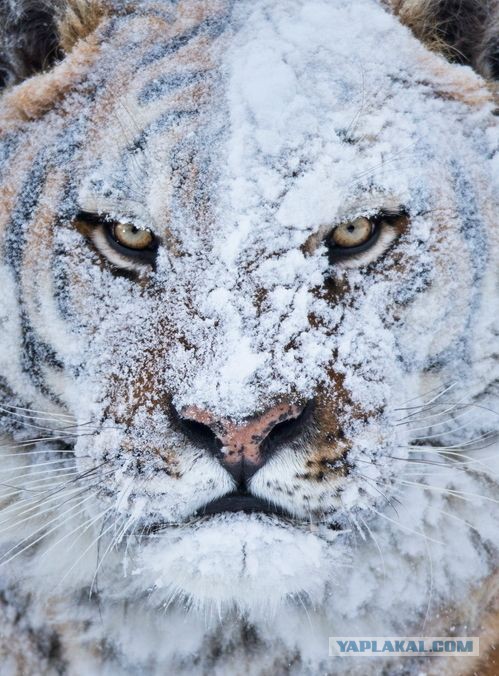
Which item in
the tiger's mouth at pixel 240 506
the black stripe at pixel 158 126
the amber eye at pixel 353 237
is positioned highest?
the black stripe at pixel 158 126

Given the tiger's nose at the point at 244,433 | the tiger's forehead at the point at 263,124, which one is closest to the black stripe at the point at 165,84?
the tiger's forehead at the point at 263,124

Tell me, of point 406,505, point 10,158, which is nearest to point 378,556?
point 406,505

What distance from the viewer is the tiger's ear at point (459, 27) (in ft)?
6.34

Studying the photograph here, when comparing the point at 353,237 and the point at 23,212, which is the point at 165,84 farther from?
the point at 353,237

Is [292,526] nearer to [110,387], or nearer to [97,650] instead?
[110,387]

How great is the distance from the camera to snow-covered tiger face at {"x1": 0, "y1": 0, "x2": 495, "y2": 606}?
1.60m

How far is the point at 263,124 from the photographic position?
168 cm

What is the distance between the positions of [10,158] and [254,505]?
1.10m

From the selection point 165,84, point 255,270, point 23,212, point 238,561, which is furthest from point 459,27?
point 238,561

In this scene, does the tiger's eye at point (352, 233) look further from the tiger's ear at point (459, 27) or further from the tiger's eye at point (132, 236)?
the tiger's ear at point (459, 27)

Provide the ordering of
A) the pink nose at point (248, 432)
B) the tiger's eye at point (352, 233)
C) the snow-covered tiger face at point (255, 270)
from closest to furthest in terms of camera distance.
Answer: the pink nose at point (248, 432) → the snow-covered tiger face at point (255, 270) → the tiger's eye at point (352, 233)

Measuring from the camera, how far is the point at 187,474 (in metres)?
1.57

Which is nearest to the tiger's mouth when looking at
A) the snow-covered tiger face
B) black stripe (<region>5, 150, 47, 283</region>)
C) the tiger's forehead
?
the snow-covered tiger face

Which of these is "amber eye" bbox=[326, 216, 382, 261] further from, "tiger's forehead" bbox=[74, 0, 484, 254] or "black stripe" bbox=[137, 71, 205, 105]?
"black stripe" bbox=[137, 71, 205, 105]
